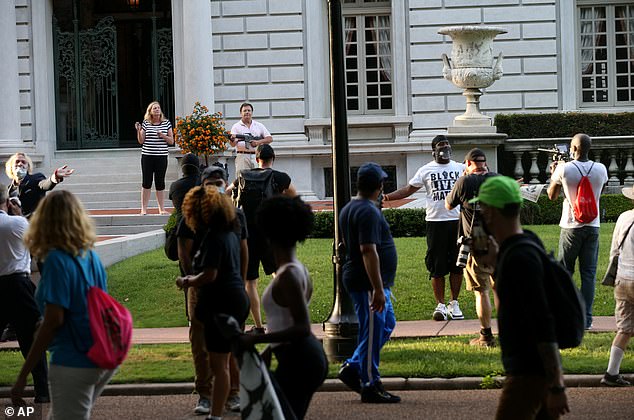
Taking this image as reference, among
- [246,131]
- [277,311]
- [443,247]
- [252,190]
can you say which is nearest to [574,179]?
[443,247]

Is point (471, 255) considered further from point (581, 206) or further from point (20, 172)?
point (20, 172)

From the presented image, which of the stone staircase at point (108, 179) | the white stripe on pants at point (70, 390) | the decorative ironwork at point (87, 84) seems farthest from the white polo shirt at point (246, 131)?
the white stripe on pants at point (70, 390)

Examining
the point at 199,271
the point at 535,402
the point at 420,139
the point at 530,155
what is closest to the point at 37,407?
the point at 199,271

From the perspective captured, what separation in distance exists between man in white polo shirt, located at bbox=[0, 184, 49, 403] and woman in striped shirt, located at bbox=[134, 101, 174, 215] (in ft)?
36.4

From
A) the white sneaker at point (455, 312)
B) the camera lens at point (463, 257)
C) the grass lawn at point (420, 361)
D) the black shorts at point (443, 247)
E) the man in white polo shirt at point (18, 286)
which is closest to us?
the man in white polo shirt at point (18, 286)

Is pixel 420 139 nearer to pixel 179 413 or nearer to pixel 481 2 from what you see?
pixel 481 2

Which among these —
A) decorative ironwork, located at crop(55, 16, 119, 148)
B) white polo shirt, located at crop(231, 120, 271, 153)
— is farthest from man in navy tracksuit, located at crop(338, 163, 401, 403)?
decorative ironwork, located at crop(55, 16, 119, 148)

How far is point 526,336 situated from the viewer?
19.7 feet

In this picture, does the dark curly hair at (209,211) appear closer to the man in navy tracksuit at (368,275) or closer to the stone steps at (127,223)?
the man in navy tracksuit at (368,275)

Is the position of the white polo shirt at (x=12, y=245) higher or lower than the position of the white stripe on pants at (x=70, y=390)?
higher

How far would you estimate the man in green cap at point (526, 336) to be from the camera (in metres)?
5.95

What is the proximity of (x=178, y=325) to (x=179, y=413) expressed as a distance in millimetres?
4740

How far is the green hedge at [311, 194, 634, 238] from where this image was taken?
19281mm

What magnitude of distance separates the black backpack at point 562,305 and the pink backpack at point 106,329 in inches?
81.5
